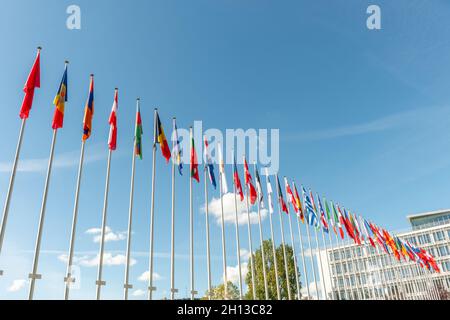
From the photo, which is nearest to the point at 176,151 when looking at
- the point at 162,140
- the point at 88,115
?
the point at 162,140

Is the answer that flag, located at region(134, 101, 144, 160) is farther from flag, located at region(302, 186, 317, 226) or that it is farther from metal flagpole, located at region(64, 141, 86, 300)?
flag, located at region(302, 186, 317, 226)

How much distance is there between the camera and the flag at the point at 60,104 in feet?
54.5

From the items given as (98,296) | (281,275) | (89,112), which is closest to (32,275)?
(98,296)

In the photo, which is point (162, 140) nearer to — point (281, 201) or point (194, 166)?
point (194, 166)

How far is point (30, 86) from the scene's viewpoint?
16.0 metres

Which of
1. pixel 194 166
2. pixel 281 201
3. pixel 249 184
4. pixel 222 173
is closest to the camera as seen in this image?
pixel 194 166

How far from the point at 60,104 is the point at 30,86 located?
4.95 ft

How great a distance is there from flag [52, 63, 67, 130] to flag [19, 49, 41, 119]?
1022 mm

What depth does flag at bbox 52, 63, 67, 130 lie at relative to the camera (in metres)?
16.6

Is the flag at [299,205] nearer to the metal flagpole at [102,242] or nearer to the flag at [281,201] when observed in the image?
the flag at [281,201]

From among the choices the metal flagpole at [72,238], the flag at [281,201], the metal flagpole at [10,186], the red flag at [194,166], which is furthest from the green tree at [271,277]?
the metal flagpole at [10,186]
